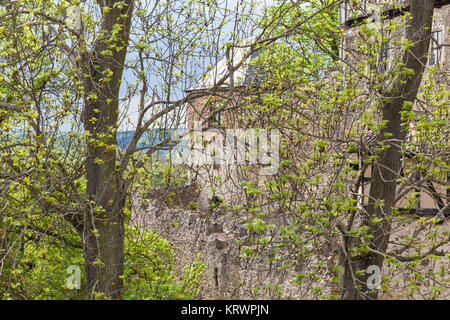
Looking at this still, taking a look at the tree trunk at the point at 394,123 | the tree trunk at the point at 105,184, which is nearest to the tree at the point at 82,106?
the tree trunk at the point at 105,184

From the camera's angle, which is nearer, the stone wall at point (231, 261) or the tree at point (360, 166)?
the tree at point (360, 166)

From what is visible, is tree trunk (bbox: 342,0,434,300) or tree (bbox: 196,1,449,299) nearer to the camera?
tree (bbox: 196,1,449,299)

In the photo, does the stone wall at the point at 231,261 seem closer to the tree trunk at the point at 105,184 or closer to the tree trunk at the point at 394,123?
the tree trunk at the point at 394,123

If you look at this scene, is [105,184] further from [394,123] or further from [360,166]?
[394,123]

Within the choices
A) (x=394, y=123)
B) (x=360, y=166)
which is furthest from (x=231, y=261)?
(x=394, y=123)

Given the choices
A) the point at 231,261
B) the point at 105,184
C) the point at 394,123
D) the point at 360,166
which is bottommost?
the point at 231,261

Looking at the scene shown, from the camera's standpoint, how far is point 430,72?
7.20 m

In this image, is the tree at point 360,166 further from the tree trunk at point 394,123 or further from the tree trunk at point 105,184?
the tree trunk at point 105,184

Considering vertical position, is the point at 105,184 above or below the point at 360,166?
below

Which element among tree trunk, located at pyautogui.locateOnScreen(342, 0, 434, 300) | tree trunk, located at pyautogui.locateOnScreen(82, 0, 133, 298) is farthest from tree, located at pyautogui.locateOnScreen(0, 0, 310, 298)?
tree trunk, located at pyautogui.locateOnScreen(342, 0, 434, 300)

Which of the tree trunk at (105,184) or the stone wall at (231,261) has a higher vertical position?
the tree trunk at (105,184)

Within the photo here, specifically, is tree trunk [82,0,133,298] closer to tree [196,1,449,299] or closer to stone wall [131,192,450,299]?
stone wall [131,192,450,299]
